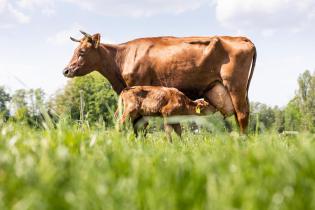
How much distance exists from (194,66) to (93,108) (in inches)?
2520

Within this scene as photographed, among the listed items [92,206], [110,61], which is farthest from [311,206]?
[110,61]

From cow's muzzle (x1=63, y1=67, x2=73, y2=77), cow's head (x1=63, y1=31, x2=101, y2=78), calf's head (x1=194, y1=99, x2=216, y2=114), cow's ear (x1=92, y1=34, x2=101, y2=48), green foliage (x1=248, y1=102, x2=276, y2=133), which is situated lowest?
green foliage (x1=248, y1=102, x2=276, y2=133)

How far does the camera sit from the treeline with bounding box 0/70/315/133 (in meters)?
4.54

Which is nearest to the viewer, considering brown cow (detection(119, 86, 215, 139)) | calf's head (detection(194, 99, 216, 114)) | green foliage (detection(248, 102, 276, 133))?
green foliage (detection(248, 102, 276, 133))

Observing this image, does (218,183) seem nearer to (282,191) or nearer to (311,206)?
(282,191)

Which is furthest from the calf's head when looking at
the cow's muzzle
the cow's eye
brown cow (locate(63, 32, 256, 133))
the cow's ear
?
the cow's muzzle

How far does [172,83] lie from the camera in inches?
448

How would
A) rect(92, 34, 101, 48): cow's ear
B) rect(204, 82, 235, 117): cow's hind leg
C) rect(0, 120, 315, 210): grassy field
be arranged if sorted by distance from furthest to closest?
rect(92, 34, 101, 48): cow's ear
rect(204, 82, 235, 117): cow's hind leg
rect(0, 120, 315, 210): grassy field

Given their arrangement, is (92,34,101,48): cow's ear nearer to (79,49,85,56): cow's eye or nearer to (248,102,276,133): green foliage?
(79,49,85,56): cow's eye

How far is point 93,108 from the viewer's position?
74.5m

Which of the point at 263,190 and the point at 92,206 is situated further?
the point at 263,190

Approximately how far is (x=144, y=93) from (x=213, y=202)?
7.40m

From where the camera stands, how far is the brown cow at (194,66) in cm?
1124

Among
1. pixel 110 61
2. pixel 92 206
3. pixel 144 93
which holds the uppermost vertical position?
pixel 110 61
